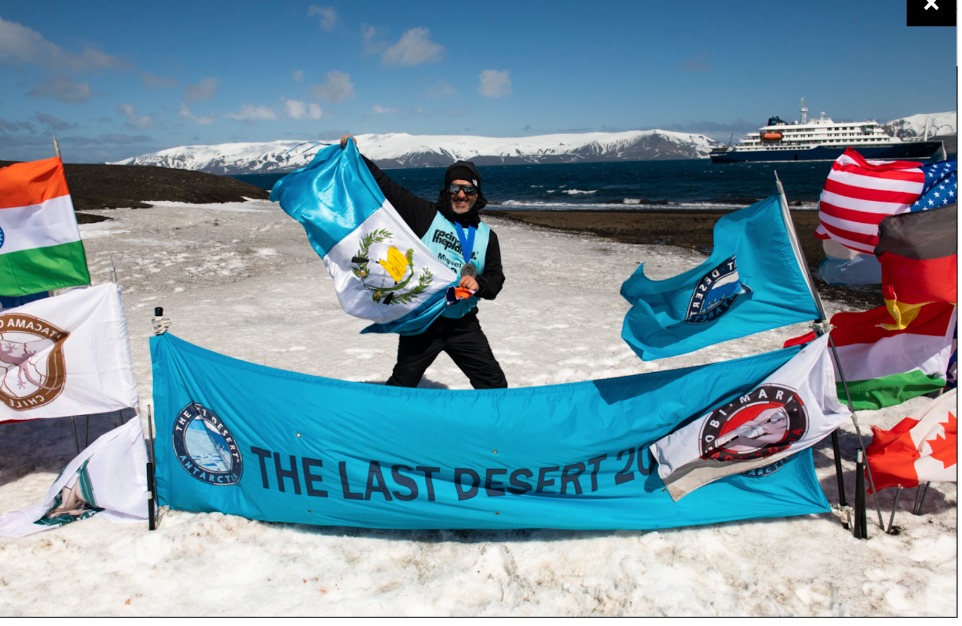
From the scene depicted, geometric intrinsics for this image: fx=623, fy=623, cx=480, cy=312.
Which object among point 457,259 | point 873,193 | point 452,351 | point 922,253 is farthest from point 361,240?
point 873,193

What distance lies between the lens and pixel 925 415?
3.62 metres

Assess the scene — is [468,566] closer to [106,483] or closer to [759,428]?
[759,428]

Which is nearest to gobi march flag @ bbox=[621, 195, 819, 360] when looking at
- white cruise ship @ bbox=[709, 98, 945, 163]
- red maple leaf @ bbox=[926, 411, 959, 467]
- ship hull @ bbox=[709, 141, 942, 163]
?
red maple leaf @ bbox=[926, 411, 959, 467]

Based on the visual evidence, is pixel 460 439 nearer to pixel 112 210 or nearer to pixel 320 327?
pixel 320 327

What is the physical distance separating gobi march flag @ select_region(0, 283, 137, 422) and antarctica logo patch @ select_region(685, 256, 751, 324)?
338cm

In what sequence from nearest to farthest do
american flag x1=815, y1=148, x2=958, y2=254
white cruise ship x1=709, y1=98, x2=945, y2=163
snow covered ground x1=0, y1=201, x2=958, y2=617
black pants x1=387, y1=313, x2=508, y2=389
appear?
snow covered ground x1=0, y1=201, x2=958, y2=617 < american flag x1=815, y1=148, x2=958, y2=254 < black pants x1=387, y1=313, x2=508, y2=389 < white cruise ship x1=709, y1=98, x2=945, y2=163

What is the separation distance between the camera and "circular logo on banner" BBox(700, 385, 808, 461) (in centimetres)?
343

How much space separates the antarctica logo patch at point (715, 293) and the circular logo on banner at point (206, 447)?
2.83 meters

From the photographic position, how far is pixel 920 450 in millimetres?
3500

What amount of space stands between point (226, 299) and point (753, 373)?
28.6 feet

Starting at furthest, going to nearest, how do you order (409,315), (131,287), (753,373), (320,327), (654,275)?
(654,275), (131,287), (320,327), (409,315), (753,373)

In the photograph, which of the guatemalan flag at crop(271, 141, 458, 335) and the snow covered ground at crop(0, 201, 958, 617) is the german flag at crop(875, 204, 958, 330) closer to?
the snow covered ground at crop(0, 201, 958, 617)

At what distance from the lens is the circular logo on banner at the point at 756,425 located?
11.3 ft
